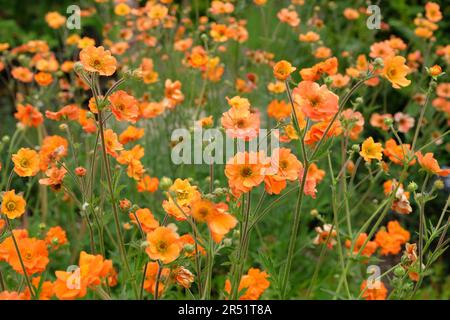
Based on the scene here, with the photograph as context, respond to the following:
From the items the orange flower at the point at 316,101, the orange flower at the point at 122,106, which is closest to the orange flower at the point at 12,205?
the orange flower at the point at 122,106

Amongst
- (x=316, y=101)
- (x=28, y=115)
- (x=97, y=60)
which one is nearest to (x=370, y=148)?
(x=316, y=101)

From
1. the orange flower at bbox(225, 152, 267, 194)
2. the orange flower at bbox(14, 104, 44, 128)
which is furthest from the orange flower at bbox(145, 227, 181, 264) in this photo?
the orange flower at bbox(14, 104, 44, 128)

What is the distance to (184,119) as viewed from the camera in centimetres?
299

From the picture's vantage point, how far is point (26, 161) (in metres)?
1.77

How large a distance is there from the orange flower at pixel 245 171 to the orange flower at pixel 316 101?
18cm

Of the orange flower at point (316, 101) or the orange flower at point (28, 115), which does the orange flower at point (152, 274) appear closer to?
the orange flower at point (316, 101)

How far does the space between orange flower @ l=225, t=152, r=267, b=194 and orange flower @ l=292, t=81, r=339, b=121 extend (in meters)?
0.18

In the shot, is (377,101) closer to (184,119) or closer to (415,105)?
(415,105)

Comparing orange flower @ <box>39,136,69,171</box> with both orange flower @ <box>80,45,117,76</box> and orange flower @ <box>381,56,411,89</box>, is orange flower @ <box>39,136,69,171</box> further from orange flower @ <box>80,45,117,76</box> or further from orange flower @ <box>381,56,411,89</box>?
orange flower @ <box>381,56,411,89</box>

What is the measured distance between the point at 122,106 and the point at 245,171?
405mm

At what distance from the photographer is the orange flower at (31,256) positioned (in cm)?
161

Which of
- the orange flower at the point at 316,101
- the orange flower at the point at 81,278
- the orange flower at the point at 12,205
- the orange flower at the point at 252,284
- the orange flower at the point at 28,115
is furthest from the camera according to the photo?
the orange flower at the point at 28,115
